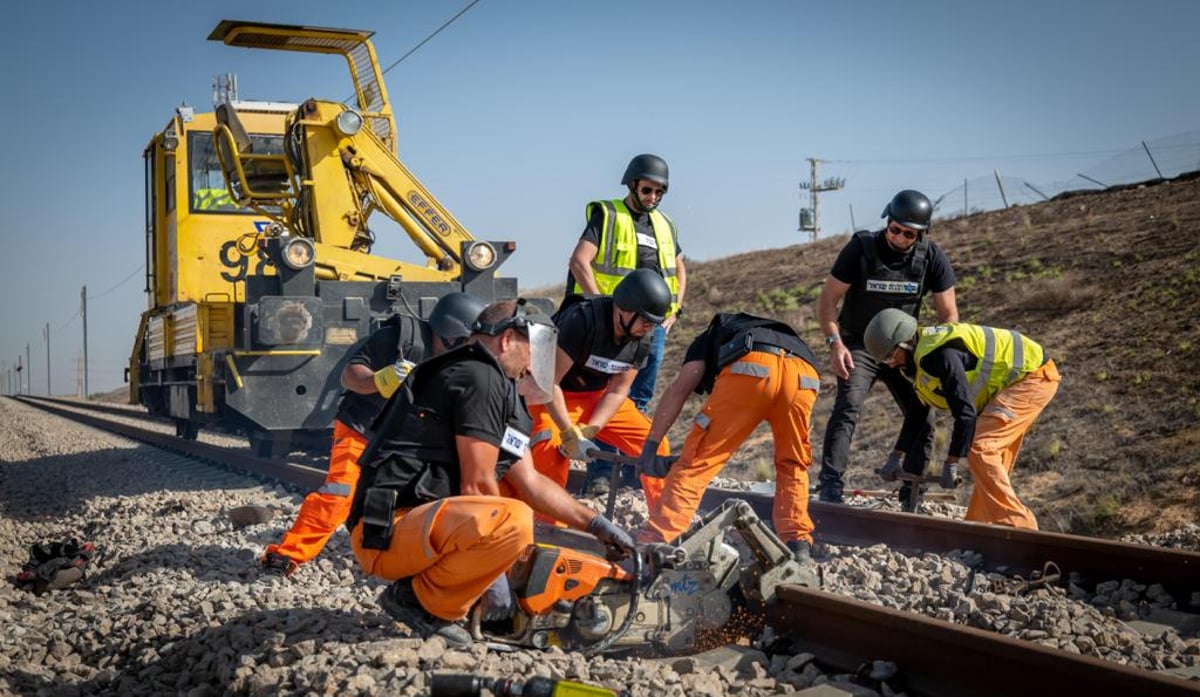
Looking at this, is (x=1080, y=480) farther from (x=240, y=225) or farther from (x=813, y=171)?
(x=813, y=171)

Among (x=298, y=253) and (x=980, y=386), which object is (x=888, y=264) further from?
(x=298, y=253)

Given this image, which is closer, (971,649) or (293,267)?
(971,649)

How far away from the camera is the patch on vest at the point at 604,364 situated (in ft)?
21.3

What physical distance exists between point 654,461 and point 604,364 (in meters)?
0.69

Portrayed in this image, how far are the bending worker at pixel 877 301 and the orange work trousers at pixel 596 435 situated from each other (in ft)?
4.25

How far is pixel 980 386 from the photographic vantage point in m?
6.64

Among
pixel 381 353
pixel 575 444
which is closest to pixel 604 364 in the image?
pixel 575 444

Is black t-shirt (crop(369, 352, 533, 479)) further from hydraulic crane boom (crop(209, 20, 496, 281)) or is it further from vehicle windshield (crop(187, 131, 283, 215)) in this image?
vehicle windshield (crop(187, 131, 283, 215))

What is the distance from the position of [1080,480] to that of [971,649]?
6.04m

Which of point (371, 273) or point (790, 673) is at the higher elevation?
point (371, 273)

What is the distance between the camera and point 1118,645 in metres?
4.21

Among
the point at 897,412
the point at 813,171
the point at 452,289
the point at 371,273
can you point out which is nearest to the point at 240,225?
the point at 371,273

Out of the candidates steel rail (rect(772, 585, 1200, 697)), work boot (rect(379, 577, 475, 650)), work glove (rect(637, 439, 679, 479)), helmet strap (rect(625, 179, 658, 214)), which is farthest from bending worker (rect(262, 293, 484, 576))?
steel rail (rect(772, 585, 1200, 697))

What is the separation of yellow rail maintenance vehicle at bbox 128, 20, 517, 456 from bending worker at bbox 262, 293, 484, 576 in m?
3.61
